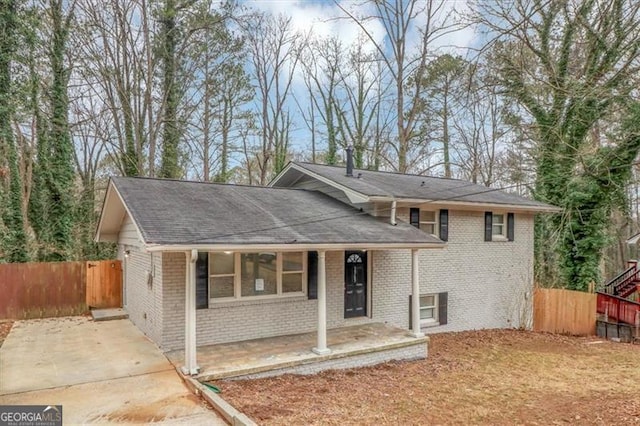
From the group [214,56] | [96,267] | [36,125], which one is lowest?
[96,267]

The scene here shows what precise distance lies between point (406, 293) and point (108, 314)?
897cm

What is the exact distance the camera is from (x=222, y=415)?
5.49m

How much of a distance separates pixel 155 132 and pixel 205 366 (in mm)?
13290

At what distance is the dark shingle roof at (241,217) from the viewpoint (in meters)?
7.11

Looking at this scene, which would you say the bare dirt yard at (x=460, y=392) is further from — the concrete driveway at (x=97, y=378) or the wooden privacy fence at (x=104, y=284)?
the wooden privacy fence at (x=104, y=284)

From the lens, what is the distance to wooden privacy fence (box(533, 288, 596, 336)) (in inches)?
579

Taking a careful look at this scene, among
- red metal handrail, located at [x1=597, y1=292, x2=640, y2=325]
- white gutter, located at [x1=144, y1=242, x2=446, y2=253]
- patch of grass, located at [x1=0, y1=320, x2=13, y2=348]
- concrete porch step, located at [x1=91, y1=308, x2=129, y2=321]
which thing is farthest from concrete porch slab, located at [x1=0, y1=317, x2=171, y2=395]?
red metal handrail, located at [x1=597, y1=292, x2=640, y2=325]

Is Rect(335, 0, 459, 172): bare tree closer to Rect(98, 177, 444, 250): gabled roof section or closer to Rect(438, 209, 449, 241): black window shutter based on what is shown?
Rect(438, 209, 449, 241): black window shutter

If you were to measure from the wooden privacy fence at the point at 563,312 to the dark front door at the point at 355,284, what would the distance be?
8.06 metres

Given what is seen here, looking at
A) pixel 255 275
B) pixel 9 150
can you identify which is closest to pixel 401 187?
pixel 255 275

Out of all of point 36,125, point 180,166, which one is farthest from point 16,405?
point 180,166

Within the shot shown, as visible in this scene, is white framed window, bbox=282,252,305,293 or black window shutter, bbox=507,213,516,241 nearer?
white framed window, bbox=282,252,305,293

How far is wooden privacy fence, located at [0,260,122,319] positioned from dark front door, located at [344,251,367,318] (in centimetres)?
779

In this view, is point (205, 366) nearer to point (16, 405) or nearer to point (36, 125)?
point (16, 405)
